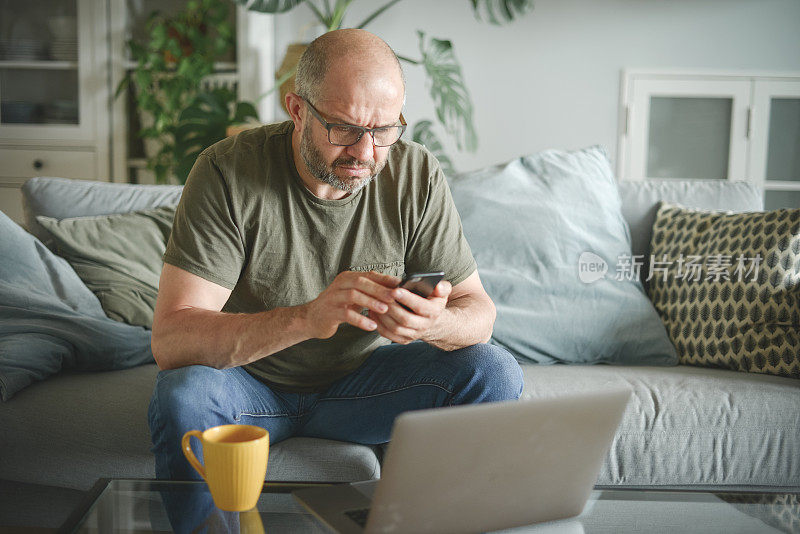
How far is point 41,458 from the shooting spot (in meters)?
1.31

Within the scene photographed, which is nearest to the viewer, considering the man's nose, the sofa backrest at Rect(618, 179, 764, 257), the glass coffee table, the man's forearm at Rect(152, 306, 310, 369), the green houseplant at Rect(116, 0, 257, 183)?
the glass coffee table

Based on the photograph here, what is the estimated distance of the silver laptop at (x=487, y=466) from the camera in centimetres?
75

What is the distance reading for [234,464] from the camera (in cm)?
85

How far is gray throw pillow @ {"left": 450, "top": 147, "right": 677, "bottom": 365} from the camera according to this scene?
175cm

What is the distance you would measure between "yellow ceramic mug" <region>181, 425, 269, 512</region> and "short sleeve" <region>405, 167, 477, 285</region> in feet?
1.94

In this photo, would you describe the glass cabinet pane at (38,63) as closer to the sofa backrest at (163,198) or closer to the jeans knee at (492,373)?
the sofa backrest at (163,198)

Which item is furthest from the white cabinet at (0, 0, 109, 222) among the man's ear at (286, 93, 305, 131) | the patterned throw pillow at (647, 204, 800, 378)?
the patterned throw pillow at (647, 204, 800, 378)

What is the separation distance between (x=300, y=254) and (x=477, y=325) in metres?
0.34

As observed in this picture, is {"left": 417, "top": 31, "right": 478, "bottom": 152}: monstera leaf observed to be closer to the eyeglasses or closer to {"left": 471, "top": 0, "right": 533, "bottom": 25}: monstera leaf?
{"left": 471, "top": 0, "right": 533, "bottom": 25}: monstera leaf

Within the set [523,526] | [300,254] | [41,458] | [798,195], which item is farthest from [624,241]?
[798,195]

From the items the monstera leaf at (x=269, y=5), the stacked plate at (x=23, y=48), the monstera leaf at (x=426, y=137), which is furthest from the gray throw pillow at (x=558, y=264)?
the stacked plate at (x=23, y=48)

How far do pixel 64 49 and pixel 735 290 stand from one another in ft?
10.1

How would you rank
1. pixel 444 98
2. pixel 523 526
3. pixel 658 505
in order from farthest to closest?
pixel 444 98
pixel 658 505
pixel 523 526

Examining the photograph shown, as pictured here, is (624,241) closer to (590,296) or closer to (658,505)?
(590,296)
